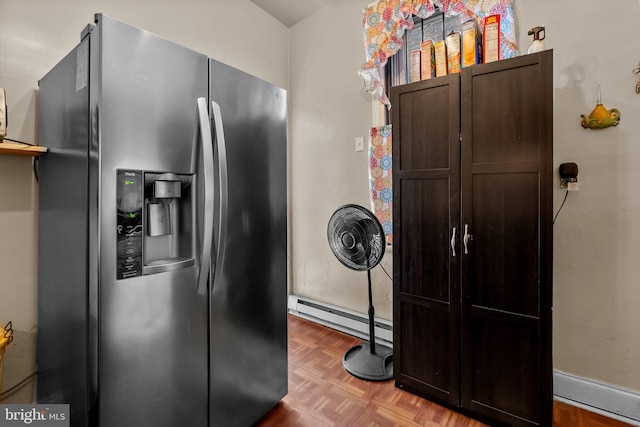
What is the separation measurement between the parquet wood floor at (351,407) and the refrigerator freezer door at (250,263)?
16cm

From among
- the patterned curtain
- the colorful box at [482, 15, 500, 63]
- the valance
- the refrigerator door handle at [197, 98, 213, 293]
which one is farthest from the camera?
the patterned curtain

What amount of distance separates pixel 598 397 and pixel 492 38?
2146 millimetres

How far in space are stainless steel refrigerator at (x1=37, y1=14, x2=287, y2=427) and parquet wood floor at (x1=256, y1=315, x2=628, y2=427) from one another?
223mm

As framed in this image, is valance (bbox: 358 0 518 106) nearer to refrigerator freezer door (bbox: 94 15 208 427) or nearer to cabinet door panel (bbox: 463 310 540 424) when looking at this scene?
refrigerator freezer door (bbox: 94 15 208 427)

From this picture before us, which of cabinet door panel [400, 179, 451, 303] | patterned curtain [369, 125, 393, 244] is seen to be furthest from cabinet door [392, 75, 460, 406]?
patterned curtain [369, 125, 393, 244]

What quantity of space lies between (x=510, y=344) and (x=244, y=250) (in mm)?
1434

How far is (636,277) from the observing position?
64.1 inches

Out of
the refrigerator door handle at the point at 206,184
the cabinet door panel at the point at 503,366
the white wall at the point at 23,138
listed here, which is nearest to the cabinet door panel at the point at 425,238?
the cabinet door panel at the point at 503,366

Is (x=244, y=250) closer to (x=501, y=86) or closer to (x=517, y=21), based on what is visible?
(x=501, y=86)

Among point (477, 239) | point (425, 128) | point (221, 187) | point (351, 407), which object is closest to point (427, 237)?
point (477, 239)

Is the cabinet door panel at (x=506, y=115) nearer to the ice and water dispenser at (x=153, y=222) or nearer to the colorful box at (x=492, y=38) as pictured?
the colorful box at (x=492, y=38)

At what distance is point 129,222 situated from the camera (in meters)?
1.09

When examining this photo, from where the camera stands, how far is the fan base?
6.74 ft

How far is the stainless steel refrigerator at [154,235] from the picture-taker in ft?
3.41
